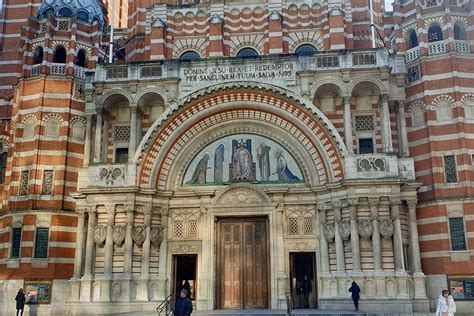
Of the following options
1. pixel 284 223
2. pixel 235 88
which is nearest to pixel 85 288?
pixel 284 223

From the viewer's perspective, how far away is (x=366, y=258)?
2542cm

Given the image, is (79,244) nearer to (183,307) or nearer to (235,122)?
(235,122)

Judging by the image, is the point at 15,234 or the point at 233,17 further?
the point at 233,17

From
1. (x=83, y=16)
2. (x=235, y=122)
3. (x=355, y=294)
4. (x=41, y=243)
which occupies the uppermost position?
(x=83, y=16)

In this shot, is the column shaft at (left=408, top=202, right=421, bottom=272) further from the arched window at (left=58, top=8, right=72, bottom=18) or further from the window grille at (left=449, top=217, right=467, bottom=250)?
the arched window at (left=58, top=8, right=72, bottom=18)

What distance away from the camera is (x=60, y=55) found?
33188 mm

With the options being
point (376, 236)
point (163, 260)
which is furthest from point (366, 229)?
point (163, 260)

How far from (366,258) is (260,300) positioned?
562 cm

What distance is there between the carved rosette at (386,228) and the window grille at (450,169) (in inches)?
176

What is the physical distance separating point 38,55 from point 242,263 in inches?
712

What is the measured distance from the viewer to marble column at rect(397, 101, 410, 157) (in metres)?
27.2

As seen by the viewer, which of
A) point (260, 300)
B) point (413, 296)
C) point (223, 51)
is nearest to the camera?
point (413, 296)

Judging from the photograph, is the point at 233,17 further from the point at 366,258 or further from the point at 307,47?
the point at 366,258

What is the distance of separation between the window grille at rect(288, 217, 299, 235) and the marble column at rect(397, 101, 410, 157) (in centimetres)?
634
